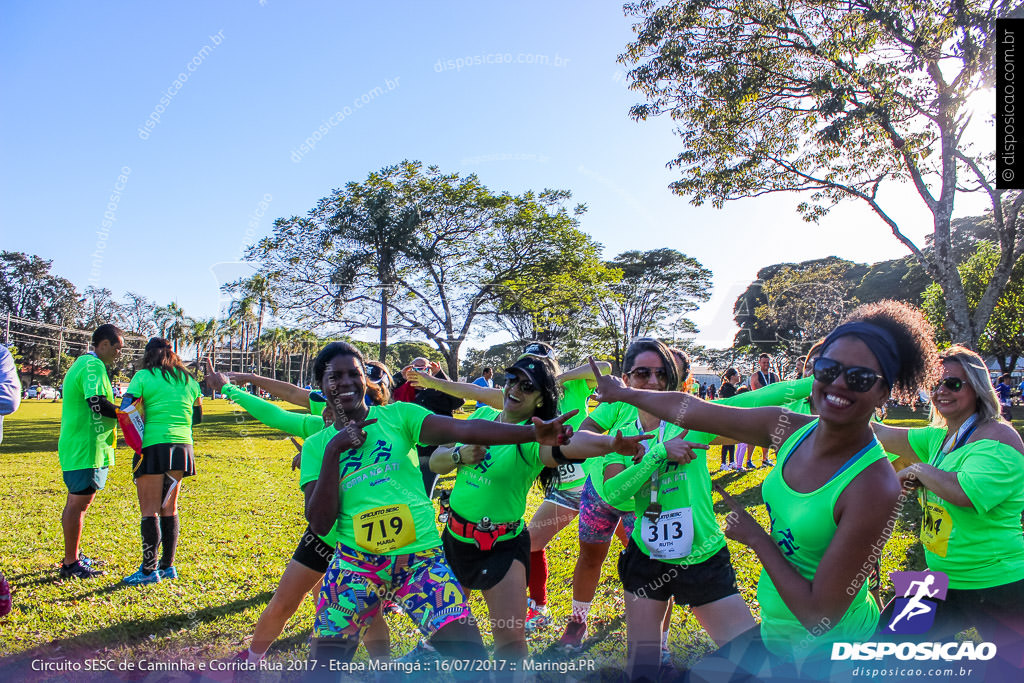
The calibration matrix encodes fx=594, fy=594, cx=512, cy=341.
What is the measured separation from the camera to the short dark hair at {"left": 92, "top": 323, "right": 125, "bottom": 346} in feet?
18.2

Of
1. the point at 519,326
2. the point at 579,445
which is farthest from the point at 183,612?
the point at 519,326

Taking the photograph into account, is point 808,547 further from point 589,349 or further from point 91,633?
point 589,349

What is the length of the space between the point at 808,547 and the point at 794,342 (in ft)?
175

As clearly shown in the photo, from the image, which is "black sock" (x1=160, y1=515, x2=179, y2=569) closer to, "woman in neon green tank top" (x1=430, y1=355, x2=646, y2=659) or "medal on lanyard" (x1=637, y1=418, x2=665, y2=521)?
"woman in neon green tank top" (x1=430, y1=355, x2=646, y2=659)

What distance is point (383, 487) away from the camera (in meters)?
2.79

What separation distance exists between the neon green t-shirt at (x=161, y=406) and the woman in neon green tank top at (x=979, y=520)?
566cm

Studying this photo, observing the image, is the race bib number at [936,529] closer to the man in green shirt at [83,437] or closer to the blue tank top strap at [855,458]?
the blue tank top strap at [855,458]

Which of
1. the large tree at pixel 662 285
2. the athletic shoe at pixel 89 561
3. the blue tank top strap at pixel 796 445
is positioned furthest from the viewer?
the large tree at pixel 662 285

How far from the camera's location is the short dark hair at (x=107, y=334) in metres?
5.55

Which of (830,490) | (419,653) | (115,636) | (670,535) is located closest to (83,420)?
(115,636)

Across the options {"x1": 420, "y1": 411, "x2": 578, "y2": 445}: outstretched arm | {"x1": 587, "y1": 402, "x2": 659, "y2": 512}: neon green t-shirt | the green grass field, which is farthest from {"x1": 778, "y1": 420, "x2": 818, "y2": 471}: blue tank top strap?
the green grass field

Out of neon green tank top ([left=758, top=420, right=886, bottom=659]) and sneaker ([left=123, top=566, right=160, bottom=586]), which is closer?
neon green tank top ([left=758, top=420, right=886, bottom=659])

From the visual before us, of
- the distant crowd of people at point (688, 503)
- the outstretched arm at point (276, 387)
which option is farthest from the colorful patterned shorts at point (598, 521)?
the outstretched arm at point (276, 387)

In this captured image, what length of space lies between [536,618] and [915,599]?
2664 mm
